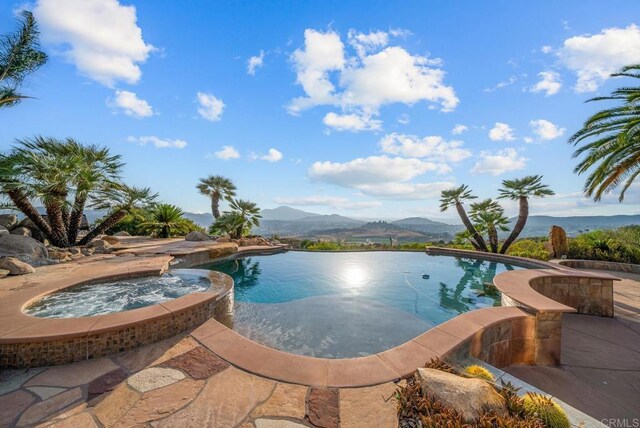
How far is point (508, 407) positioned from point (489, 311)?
2478 millimetres

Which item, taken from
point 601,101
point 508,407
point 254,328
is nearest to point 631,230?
point 601,101

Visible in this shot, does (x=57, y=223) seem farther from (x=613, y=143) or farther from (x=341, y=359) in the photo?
(x=613, y=143)

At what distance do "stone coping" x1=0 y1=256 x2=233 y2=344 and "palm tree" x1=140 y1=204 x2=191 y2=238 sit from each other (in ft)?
28.0

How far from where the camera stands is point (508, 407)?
174 centimetres

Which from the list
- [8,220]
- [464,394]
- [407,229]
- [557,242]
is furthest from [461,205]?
[407,229]

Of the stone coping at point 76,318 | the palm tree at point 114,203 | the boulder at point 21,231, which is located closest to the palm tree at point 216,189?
the palm tree at point 114,203

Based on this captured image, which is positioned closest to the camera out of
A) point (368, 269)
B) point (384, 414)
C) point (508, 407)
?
point (508, 407)

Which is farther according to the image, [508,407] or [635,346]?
[635,346]

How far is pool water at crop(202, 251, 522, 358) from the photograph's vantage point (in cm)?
452

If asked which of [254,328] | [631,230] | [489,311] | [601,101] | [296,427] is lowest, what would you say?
[254,328]

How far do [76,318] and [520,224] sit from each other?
17.2 m

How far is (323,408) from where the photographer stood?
84.7 inches

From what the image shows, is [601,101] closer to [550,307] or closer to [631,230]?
[631,230]

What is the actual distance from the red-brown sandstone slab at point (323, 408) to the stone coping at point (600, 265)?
1080cm
